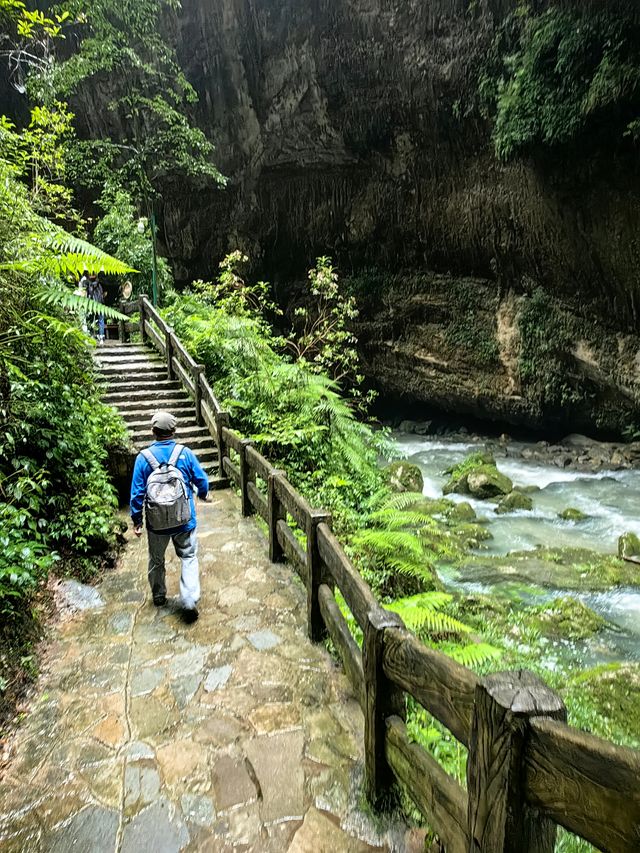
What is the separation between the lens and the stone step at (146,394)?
9875mm

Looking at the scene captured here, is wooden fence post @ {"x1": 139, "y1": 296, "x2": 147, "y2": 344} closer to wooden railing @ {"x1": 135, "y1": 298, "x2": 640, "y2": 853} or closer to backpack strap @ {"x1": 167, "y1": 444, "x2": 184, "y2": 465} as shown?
backpack strap @ {"x1": 167, "y1": 444, "x2": 184, "y2": 465}

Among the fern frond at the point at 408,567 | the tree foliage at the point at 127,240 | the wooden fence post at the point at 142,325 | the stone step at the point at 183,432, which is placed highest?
the tree foliage at the point at 127,240

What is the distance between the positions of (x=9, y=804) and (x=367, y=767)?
1.84 metres

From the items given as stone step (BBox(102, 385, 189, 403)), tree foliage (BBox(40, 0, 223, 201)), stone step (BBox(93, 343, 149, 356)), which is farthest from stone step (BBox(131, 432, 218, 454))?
tree foliage (BBox(40, 0, 223, 201))

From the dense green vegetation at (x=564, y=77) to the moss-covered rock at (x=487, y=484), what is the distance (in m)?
8.79

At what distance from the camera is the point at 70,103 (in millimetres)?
18719

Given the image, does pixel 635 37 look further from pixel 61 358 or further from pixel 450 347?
pixel 61 358

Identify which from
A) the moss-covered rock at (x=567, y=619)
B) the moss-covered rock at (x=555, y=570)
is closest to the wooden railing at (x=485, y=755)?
the moss-covered rock at (x=567, y=619)

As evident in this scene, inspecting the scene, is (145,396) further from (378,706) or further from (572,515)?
(572,515)

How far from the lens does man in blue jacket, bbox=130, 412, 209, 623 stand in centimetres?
421

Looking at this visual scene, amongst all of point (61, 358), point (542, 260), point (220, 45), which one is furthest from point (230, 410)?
point (220, 45)

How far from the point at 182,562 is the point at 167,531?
34cm

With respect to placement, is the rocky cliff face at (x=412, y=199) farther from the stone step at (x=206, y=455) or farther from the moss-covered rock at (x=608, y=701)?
the moss-covered rock at (x=608, y=701)

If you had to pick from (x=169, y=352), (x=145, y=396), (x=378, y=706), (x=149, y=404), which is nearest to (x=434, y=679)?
(x=378, y=706)
